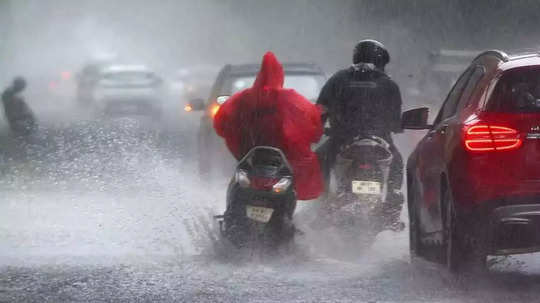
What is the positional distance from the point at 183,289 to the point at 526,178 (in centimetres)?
221

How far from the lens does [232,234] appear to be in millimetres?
10039

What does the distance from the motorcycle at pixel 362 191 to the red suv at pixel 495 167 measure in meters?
1.72

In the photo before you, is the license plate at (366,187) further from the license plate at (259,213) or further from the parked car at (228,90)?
the parked car at (228,90)

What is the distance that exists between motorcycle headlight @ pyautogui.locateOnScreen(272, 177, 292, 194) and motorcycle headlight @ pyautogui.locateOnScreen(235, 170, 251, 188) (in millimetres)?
198

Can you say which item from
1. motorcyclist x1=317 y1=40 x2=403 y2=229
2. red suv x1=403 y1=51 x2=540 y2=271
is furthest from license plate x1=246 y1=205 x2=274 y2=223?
red suv x1=403 y1=51 x2=540 y2=271

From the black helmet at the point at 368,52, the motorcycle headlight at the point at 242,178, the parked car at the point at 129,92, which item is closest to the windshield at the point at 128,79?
the parked car at the point at 129,92

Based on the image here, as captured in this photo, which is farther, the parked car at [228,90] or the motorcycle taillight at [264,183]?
the parked car at [228,90]

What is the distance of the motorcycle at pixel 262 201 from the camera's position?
984 cm

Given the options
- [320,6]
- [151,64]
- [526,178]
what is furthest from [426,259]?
[151,64]

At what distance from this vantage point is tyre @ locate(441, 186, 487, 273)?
27.1 ft

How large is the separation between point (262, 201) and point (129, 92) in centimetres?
3259

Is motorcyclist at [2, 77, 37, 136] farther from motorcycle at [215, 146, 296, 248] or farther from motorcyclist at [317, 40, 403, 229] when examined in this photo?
motorcycle at [215, 146, 296, 248]

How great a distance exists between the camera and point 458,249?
8.41 m

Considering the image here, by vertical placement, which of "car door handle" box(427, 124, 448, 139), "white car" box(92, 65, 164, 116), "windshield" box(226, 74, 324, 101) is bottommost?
"white car" box(92, 65, 164, 116)
